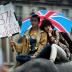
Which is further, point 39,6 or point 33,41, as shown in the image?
point 39,6

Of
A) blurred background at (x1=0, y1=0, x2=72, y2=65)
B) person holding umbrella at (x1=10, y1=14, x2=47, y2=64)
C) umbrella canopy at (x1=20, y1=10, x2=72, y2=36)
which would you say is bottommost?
blurred background at (x1=0, y1=0, x2=72, y2=65)

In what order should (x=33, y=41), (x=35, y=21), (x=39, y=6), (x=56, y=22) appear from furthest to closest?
1. (x=39, y=6)
2. (x=56, y=22)
3. (x=35, y=21)
4. (x=33, y=41)

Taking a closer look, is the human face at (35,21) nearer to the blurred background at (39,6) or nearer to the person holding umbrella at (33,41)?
the person holding umbrella at (33,41)

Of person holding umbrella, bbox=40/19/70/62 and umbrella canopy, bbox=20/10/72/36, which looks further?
umbrella canopy, bbox=20/10/72/36

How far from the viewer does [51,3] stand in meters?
39.8

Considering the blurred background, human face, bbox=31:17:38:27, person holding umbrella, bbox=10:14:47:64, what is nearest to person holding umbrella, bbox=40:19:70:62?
person holding umbrella, bbox=10:14:47:64

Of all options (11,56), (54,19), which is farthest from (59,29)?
(11,56)

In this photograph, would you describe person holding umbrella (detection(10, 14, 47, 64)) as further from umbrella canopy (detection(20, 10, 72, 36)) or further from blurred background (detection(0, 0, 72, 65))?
blurred background (detection(0, 0, 72, 65))

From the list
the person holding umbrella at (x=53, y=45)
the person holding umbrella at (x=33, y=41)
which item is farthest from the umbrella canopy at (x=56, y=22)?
the person holding umbrella at (x=33, y=41)

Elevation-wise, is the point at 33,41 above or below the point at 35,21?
below

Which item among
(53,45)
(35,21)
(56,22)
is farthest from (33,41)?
(53,45)

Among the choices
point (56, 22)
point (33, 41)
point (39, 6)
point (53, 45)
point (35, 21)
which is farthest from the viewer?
point (39, 6)

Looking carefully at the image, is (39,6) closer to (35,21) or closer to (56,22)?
(56,22)

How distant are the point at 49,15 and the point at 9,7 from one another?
85cm
